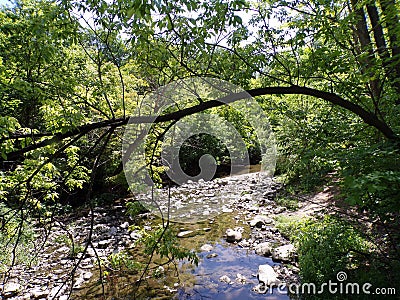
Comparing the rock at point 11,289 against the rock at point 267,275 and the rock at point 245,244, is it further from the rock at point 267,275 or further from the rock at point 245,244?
the rock at point 245,244

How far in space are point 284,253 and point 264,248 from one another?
1.61 ft

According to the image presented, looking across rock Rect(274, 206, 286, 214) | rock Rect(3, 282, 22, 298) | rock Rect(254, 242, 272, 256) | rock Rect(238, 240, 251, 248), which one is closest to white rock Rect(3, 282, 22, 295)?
rock Rect(3, 282, 22, 298)

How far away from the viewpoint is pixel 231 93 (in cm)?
215

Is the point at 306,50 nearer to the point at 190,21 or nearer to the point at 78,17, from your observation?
the point at 190,21

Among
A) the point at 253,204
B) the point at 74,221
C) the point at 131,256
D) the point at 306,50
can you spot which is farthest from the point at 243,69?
the point at 74,221

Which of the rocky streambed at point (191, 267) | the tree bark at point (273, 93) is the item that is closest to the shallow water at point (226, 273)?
the rocky streambed at point (191, 267)

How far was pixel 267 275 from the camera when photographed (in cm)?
416

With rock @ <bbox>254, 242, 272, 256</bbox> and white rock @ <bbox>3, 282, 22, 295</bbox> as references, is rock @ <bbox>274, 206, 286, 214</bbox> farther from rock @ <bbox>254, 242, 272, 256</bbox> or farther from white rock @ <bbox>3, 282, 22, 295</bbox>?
white rock @ <bbox>3, 282, 22, 295</bbox>

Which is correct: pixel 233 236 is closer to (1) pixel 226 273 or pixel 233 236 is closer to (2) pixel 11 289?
(1) pixel 226 273

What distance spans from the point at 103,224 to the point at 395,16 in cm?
712

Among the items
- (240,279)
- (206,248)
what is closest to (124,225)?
(206,248)

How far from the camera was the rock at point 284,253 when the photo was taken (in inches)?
178

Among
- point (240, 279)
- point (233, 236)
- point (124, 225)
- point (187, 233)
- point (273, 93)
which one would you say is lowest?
point (240, 279)

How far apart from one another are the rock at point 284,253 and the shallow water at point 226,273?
12 centimetres
